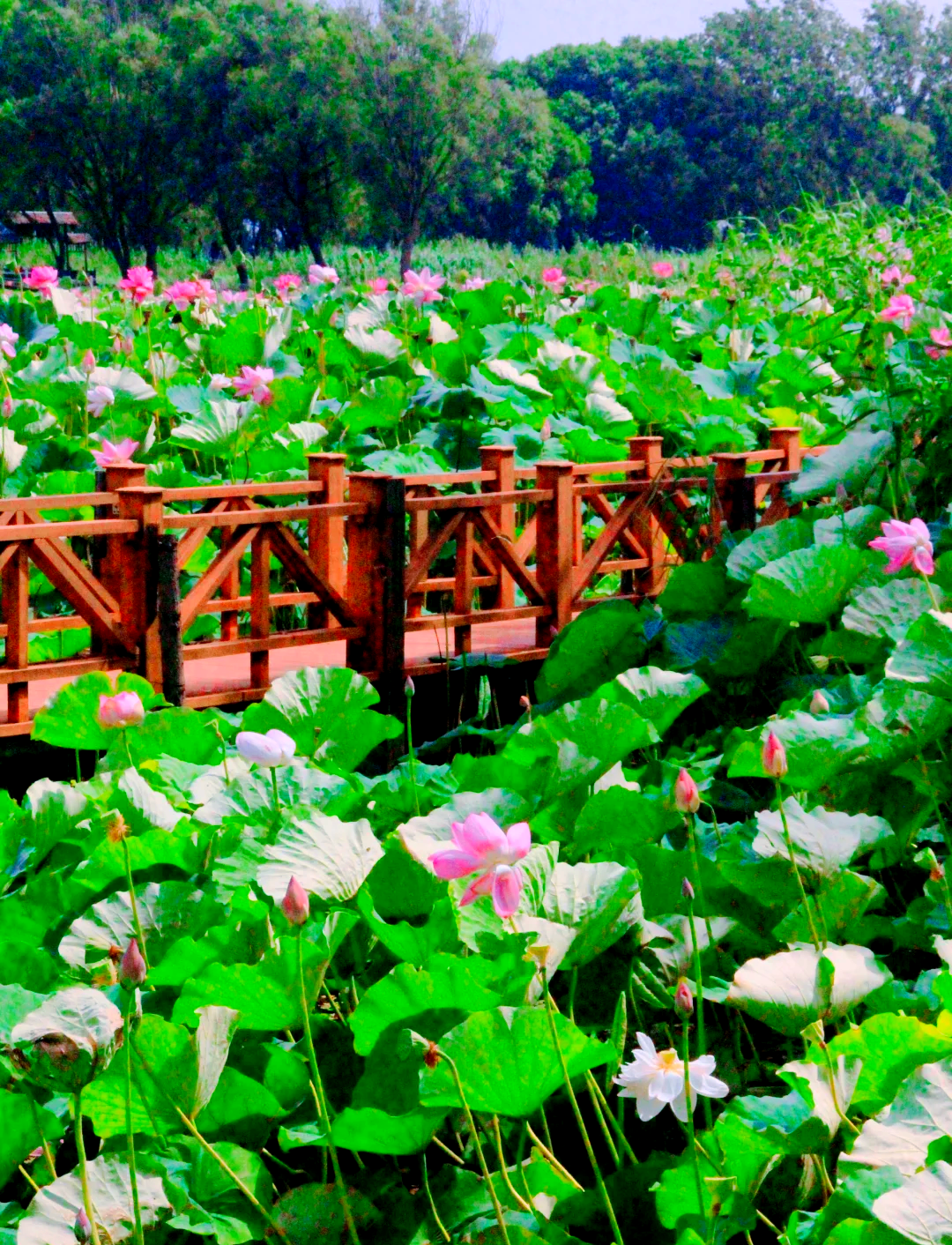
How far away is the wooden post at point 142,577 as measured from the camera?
12.2ft

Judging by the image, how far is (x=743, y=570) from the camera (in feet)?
9.61

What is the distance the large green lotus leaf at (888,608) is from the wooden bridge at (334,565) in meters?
1.18

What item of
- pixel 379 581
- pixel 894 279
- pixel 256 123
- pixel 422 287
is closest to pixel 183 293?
→ pixel 422 287

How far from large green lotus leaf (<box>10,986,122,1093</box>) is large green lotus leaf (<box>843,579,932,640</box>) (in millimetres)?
1603

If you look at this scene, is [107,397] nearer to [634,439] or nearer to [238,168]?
[634,439]

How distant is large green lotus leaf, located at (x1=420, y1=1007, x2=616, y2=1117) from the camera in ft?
4.00

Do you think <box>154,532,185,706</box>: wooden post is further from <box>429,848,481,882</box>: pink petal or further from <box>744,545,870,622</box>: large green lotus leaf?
<box>429,848,481,882</box>: pink petal

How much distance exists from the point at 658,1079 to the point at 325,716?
1161 millimetres

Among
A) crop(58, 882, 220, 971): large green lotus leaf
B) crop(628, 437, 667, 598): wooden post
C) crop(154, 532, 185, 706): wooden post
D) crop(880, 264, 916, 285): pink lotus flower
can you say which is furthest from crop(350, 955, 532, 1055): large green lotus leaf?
crop(880, 264, 916, 285): pink lotus flower

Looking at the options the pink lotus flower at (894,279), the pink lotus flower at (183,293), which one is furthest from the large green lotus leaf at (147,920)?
the pink lotus flower at (183,293)

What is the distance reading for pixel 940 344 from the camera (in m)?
3.22

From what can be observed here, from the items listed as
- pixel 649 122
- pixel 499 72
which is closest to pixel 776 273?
pixel 649 122

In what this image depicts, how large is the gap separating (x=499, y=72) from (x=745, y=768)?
58425mm

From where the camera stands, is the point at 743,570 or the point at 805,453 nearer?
the point at 743,570
